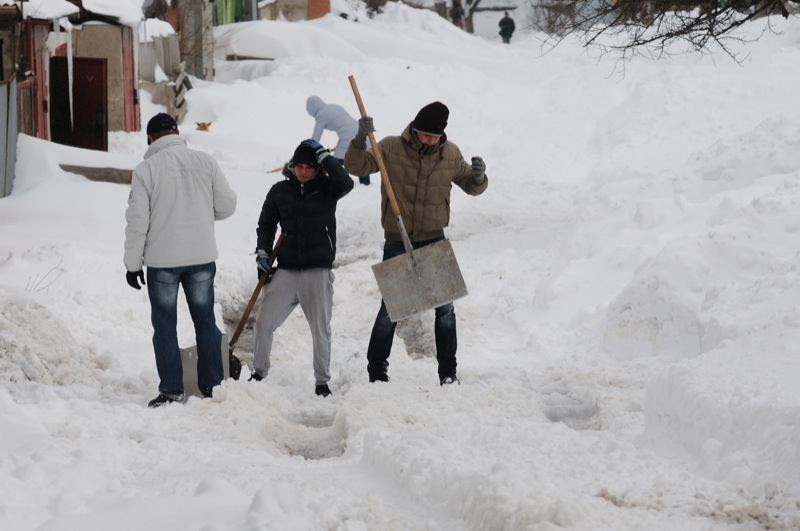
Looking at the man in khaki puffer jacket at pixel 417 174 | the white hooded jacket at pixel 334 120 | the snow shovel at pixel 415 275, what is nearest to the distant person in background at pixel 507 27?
the white hooded jacket at pixel 334 120

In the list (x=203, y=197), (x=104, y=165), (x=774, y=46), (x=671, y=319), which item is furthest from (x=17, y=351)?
(x=774, y=46)

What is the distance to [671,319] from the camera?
25.6ft

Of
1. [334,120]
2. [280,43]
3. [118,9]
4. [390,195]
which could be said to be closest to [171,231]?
[390,195]

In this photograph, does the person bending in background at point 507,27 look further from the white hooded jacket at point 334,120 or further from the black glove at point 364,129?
the black glove at point 364,129

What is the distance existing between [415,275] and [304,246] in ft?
2.33

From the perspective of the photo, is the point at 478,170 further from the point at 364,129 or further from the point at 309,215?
the point at 309,215

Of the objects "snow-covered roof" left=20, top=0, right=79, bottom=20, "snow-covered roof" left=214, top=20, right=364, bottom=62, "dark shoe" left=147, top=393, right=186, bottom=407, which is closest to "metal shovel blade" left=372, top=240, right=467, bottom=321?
"dark shoe" left=147, top=393, right=186, bottom=407

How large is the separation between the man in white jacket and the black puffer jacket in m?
0.48

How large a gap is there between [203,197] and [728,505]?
3.28 m

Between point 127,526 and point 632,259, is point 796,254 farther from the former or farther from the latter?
point 127,526

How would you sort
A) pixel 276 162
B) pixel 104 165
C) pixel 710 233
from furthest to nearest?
pixel 276 162 < pixel 104 165 < pixel 710 233

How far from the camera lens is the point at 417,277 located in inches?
255

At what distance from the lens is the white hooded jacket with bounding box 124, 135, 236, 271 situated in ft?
19.7

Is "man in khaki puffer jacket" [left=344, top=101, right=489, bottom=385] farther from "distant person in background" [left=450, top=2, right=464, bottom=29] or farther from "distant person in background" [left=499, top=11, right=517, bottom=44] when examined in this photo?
"distant person in background" [left=450, top=2, right=464, bottom=29]
